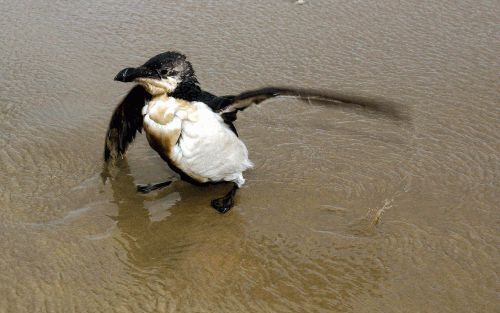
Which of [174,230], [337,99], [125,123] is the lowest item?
[174,230]

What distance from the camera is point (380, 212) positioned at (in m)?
3.78

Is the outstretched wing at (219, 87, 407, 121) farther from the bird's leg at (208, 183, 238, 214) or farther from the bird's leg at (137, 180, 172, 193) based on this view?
the bird's leg at (137, 180, 172, 193)

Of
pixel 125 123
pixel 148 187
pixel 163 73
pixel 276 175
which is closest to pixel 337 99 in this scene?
pixel 276 175

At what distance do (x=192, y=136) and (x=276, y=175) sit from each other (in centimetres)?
85

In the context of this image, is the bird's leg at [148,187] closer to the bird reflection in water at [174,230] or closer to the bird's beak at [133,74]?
the bird reflection in water at [174,230]

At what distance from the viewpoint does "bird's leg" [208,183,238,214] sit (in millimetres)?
3928

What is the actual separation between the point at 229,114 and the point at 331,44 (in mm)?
2676

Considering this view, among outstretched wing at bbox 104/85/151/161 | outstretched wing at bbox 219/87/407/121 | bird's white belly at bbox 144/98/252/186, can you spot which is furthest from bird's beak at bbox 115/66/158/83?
outstretched wing at bbox 219/87/407/121

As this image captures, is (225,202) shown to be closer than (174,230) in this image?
No

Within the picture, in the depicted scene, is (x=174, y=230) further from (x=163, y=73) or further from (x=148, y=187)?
(x=163, y=73)

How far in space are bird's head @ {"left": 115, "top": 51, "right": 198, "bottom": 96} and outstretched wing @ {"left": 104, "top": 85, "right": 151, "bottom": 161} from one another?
27 cm

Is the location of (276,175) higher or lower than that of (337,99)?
lower

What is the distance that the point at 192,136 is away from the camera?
3715mm

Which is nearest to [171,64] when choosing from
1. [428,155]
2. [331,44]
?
[428,155]
